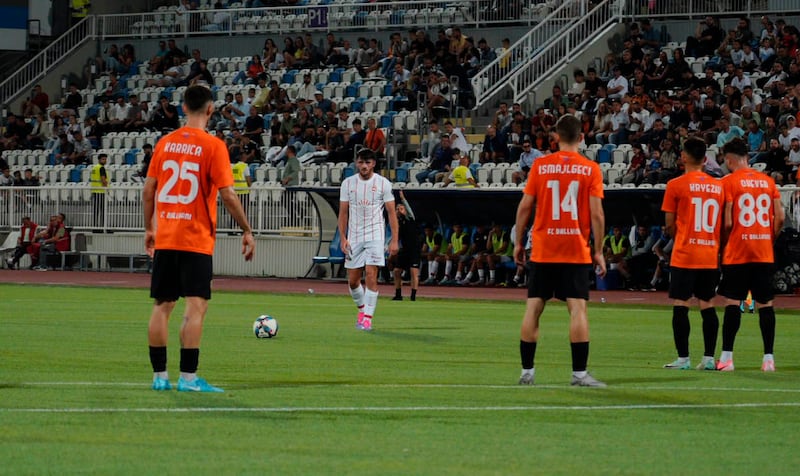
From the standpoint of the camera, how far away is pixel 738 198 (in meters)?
14.4

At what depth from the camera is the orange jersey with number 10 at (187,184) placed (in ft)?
36.6

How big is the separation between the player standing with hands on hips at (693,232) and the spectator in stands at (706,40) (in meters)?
25.3

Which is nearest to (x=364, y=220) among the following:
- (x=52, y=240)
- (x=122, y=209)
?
(x=122, y=209)

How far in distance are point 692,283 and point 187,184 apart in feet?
17.9

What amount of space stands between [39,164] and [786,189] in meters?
26.2

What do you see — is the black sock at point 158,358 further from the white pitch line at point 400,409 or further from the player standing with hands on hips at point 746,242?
the player standing with hands on hips at point 746,242

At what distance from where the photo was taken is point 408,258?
28.4 meters

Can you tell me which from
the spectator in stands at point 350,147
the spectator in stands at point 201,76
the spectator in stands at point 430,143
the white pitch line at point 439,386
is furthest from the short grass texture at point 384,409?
the spectator in stands at point 201,76

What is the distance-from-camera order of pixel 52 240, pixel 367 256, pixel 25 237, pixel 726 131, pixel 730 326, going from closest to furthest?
pixel 730 326, pixel 367 256, pixel 726 131, pixel 52 240, pixel 25 237

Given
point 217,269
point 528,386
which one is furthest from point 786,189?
point 528,386

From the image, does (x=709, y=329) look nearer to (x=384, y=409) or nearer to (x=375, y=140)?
(x=384, y=409)

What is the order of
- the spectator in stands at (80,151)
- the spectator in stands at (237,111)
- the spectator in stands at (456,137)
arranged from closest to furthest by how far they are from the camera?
the spectator in stands at (456,137), the spectator in stands at (237,111), the spectator in stands at (80,151)

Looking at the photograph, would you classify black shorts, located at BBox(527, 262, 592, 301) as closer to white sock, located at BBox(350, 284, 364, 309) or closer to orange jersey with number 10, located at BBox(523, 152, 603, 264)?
orange jersey with number 10, located at BBox(523, 152, 603, 264)

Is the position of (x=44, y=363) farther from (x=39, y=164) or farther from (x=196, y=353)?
(x=39, y=164)
